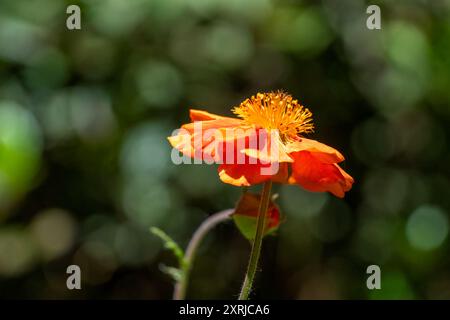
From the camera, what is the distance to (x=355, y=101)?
2.47m

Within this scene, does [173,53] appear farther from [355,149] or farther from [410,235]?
[410,235]

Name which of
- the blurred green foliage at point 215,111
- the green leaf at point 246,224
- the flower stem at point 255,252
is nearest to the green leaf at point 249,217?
the green leaf at point 246,224

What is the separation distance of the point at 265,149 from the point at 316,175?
94mm

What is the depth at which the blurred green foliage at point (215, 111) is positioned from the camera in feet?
7.77

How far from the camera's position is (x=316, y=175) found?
3.63 ft

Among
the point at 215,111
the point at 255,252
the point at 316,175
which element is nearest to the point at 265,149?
the point at 316,175

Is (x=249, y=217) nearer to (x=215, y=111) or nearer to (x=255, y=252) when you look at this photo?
(x=255, y=252)

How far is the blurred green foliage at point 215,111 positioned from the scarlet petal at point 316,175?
1.27 meters

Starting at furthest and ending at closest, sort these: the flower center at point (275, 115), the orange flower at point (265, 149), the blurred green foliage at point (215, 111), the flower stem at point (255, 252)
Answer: the blurred green foliage at point (215, 111), the flower center at point (275, 115), the orange flower at point (265, 149), the flower stem at point (255, 252)

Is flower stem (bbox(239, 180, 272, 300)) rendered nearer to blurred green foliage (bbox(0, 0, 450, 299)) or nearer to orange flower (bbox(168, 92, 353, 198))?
orange flower (bbox(168, 92, 353, 198))

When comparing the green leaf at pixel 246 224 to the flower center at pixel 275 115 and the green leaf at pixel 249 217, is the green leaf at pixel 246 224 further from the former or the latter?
the flower center at pixel 275 115

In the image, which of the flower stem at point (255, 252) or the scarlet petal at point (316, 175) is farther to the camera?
the scarlet petal at point (316, 175)
